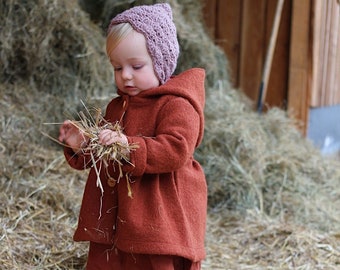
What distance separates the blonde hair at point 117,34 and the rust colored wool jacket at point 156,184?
18 cm

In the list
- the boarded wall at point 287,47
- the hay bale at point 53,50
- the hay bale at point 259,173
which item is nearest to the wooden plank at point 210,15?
the boarded wall at point 287,47

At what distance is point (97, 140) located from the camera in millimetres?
1811

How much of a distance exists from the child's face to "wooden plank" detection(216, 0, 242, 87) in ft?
10.9

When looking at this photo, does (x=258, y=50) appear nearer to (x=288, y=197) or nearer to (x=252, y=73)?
(x=252, y=73)

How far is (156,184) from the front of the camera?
1.97 meters

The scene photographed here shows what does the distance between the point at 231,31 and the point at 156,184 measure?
3525mm

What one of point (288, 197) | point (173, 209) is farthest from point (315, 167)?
point (173, 209)

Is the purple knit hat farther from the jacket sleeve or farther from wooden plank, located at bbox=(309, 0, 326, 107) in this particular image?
wooden plank, located at bbox=(309, 0, 326, 107)

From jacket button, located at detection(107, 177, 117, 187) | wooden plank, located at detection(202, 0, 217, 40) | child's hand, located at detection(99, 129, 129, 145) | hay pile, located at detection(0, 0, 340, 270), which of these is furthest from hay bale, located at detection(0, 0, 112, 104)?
child's hand, located at detection(99, 129, 129, 145)

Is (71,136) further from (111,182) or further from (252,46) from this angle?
(252,46)

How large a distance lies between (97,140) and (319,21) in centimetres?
354

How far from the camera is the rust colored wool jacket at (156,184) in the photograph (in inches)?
74.5

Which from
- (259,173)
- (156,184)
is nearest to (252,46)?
(259,173)

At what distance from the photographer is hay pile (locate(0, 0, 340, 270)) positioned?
3.02 meters
